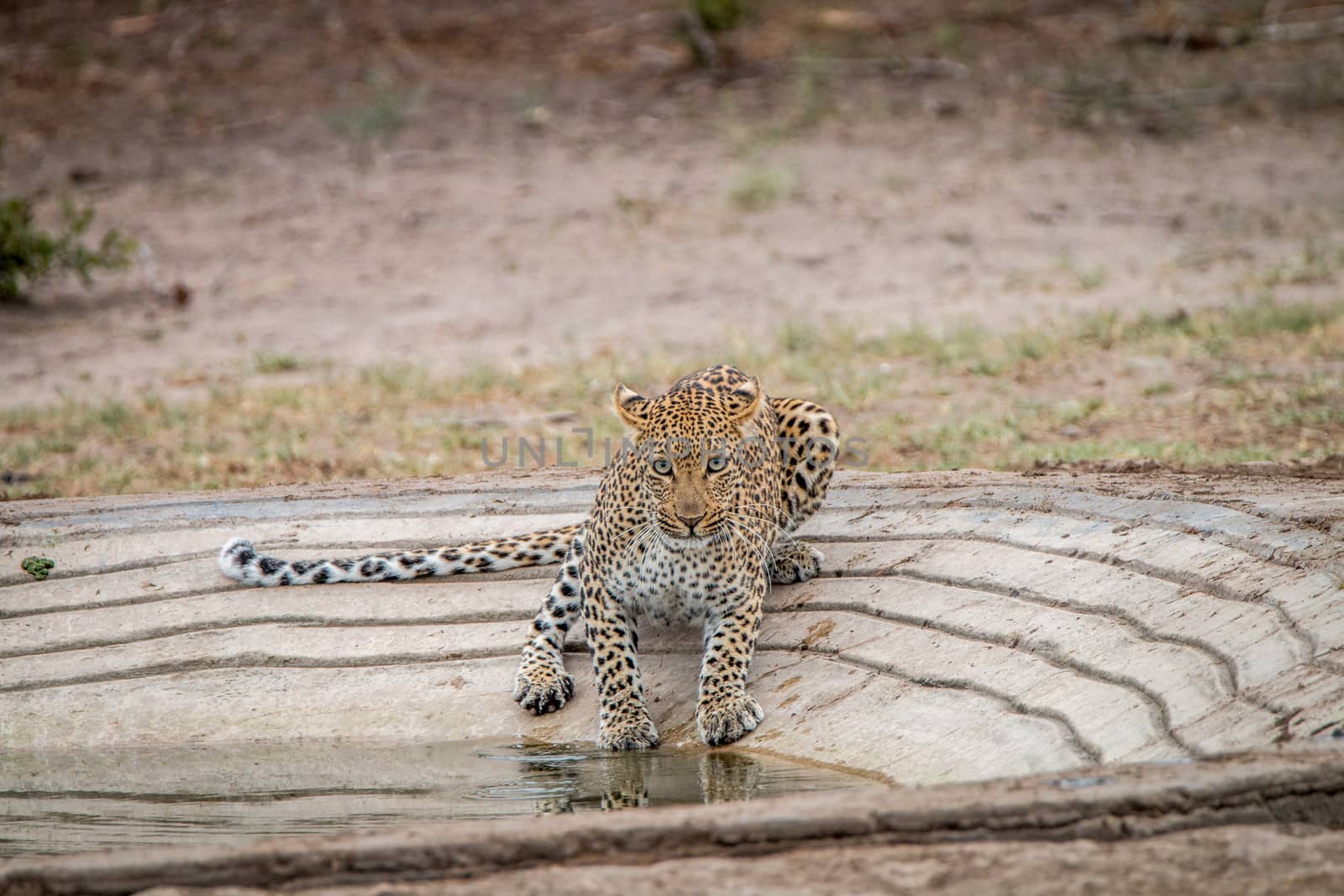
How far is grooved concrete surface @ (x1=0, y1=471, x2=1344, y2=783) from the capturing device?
202 inches

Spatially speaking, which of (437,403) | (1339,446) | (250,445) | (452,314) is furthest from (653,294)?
(1339,446)

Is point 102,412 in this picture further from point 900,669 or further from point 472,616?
point 900,669

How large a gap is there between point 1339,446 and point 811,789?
4.81m

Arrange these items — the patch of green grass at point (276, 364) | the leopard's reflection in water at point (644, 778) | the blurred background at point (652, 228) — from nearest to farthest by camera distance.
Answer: the leopard's reflection in water at point (644, 778), the blurred background at point (652, 228), the patch of green grass at point (276, 364)

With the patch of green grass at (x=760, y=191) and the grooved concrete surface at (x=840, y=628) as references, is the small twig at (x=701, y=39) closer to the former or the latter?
the patch of green grass at (x=760, y=191)

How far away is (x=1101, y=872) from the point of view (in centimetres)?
371

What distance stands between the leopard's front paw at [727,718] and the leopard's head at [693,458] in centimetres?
62

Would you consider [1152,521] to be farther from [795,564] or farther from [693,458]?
[693,458]

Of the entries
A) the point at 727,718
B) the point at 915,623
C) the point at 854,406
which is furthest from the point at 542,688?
the point at 854,406

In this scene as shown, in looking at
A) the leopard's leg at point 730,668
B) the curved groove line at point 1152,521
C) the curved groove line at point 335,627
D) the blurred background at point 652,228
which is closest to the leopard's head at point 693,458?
the leopard's leg at point 730,668

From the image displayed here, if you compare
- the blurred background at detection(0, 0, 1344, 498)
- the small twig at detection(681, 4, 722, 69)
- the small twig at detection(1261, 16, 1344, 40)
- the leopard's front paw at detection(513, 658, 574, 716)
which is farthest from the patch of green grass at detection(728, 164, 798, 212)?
the leopard's front paw at detection(513, 658, 574, 716)

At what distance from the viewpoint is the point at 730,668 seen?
6094mm

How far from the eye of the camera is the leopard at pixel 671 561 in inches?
238

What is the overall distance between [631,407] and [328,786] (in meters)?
1.84
